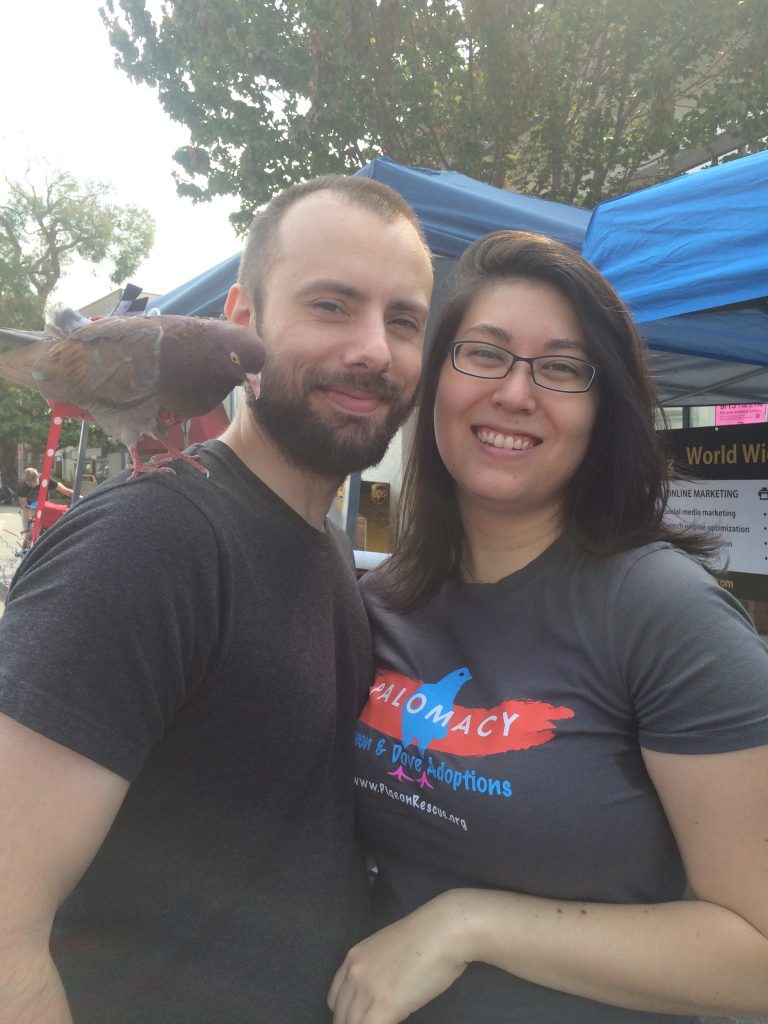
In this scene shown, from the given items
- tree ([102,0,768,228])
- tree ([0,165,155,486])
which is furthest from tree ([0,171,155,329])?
tree ([102,0,768,228])

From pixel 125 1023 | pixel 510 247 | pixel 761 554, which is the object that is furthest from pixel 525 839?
pixel 761 554

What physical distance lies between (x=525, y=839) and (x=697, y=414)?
4.79m

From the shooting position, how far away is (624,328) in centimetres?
146

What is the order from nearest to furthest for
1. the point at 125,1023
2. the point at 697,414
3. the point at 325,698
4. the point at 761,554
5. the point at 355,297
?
1. the point at 125,1023
2. the point at 325,698
3. the point at 355,297
4. the point at 761,554
5. the point at 697,414

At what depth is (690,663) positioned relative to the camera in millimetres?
1074

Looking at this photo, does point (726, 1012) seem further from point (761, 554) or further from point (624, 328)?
point (761, 554)

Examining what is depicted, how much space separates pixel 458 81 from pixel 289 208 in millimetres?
6672

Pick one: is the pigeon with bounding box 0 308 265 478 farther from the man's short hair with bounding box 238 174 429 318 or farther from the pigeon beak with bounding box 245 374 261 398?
the man's short hair with bounding box 238 174 429 318

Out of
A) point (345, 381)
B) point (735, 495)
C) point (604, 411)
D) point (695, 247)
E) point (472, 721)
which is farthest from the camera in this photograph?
point (735, 495)

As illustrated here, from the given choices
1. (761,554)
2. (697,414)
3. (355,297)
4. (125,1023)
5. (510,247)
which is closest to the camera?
(125,1023)

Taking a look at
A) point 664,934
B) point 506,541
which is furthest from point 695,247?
point 664,934

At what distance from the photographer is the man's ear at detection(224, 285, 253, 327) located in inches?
60.6

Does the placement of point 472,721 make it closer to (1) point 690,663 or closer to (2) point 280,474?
(1) point 690,663

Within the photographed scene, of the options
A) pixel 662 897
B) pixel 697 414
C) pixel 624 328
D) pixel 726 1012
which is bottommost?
pixel 726 1012
